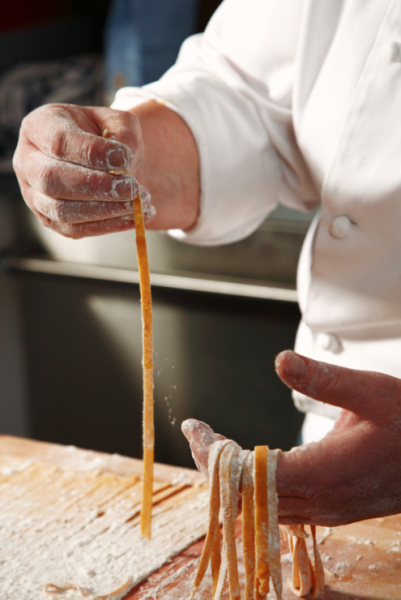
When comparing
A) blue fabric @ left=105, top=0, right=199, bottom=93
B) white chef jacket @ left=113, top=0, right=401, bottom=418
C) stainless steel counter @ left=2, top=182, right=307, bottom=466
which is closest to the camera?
white chef jacket @ left=113, top=0, right=401, bottom=418

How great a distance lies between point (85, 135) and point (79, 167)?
0.03 metres

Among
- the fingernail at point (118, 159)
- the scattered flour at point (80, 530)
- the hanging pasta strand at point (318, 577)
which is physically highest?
the fingernail at point (118, 159)

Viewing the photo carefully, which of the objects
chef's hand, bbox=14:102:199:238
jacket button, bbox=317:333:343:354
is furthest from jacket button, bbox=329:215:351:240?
chef's hand, bbox=14:102:199:238

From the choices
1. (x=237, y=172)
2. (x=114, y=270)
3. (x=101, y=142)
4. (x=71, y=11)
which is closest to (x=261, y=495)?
(x=101, y=142)

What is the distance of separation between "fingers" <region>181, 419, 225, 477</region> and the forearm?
0.37m

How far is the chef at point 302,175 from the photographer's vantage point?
54 cm

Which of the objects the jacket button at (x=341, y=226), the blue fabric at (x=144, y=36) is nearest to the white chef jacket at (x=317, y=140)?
the jacket button at (x=341, y=226)

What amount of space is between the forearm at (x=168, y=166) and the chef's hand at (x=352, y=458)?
43cm

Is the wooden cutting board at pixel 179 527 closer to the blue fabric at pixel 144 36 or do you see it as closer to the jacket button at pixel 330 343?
the jacket button at pixel 330 343

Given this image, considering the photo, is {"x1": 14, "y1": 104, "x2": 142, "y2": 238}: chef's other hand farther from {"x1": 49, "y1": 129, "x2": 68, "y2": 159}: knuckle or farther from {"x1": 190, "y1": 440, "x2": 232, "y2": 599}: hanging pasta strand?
{"x1": 190, "y1": 440, "x2": 232, "y2": 599}: hanging pasta strand

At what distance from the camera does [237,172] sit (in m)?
0.94

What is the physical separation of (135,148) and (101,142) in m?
0.07

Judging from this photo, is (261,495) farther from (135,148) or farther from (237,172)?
(237,172)

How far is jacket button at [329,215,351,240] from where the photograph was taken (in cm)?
81
